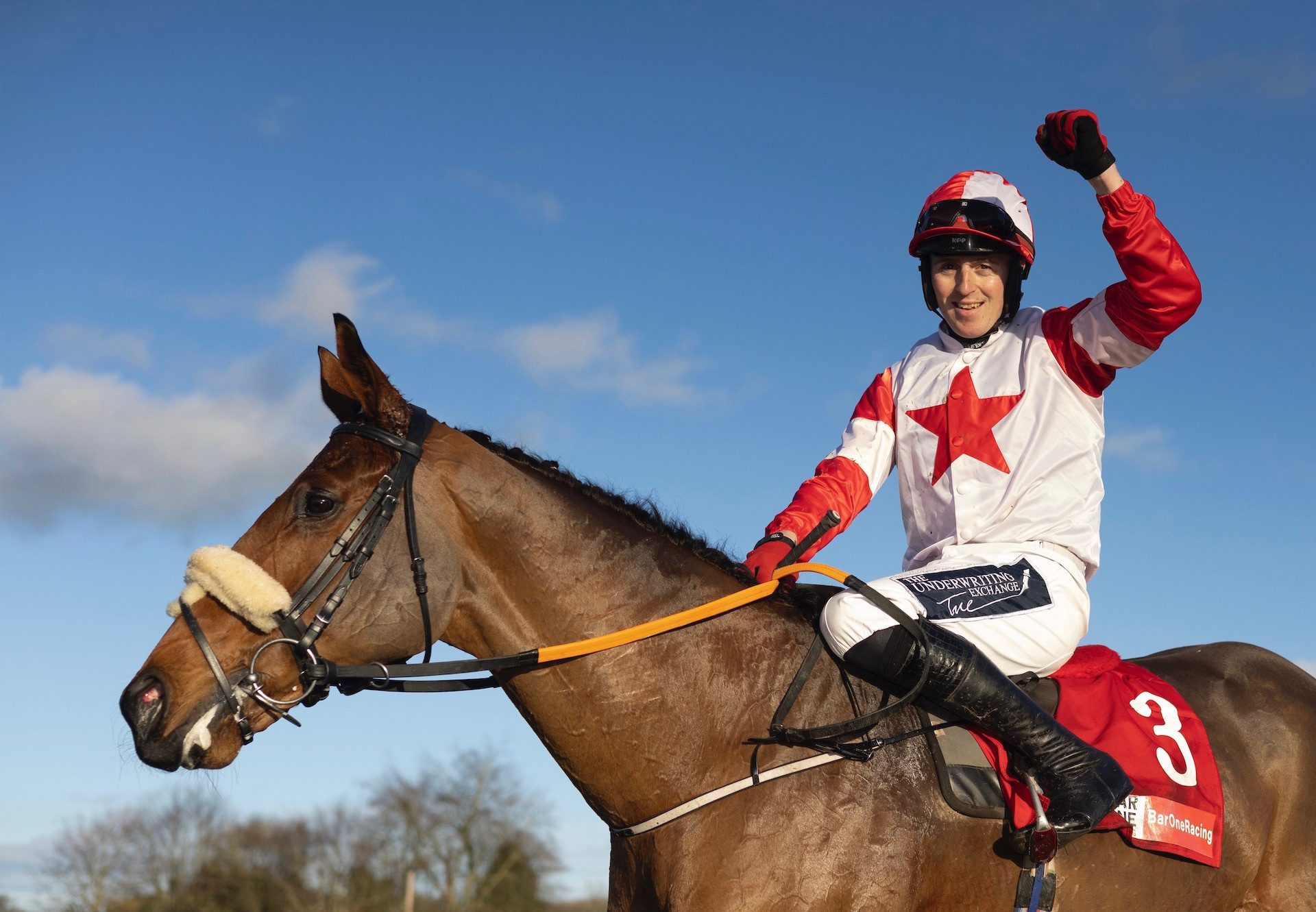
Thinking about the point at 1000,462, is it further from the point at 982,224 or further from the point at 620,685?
the point at 620,685

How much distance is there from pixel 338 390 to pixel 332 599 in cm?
77

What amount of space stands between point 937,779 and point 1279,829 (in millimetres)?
1833

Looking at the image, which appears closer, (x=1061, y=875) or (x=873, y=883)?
(x=873, y=883)

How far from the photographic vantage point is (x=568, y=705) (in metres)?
3.80

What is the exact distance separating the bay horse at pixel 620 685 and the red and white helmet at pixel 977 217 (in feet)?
5.78

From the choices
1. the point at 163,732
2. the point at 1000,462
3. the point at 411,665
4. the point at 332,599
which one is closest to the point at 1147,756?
the point at 1000,462

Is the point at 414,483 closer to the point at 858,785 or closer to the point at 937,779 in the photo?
the point at 858,785

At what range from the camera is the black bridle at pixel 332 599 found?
11.7ft

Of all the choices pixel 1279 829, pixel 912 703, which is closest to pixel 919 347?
pixel 912 703

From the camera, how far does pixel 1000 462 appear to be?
4.40 meters

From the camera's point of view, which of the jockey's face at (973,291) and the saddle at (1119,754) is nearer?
the saddle at (1119,754)

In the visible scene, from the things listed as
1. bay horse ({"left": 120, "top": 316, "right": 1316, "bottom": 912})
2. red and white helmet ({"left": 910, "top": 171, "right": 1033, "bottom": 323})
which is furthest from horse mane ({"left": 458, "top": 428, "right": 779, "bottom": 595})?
red and white helmet ({"left": 910, "top": 171, "right": 1033, "bottom": 323})

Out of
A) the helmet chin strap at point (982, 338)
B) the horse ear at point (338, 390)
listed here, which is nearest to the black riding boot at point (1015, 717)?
the helmet chin strap at point (982, 338)

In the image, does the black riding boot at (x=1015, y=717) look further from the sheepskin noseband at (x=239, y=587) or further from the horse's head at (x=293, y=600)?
the sheepskin noseband at (x=239, y=587)
